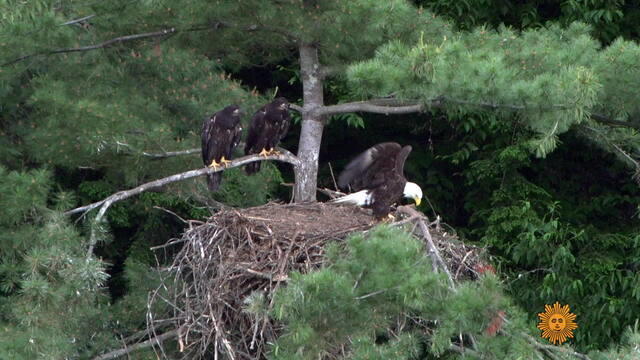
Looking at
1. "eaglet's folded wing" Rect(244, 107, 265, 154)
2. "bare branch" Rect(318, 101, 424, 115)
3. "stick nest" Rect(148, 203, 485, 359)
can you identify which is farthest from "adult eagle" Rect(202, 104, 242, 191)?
"stick nest" Rect(148, 203, 485, 359)

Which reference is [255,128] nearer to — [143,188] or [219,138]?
[219,138]

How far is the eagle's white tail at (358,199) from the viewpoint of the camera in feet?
26.3

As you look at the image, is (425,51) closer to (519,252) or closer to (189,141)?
(189,141)

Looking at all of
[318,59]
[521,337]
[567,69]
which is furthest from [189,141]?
[521,337]

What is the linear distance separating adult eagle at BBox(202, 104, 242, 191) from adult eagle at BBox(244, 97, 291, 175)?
0.46 ft

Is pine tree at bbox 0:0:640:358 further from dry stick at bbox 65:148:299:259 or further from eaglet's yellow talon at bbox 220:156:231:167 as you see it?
eaglet's yellow talon at bbox 220:156:231:167

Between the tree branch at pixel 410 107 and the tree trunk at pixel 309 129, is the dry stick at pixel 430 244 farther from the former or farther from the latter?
the tree trunk at pixel 309 129

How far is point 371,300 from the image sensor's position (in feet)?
18.7

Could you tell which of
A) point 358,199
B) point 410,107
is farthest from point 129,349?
point 410,107

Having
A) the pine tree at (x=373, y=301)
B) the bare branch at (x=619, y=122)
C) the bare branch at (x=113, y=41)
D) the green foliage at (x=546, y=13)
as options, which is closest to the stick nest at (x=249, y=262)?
the pine tree at (x=373, y=301)

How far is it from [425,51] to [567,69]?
2.44 feet

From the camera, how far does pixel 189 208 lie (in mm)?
10305

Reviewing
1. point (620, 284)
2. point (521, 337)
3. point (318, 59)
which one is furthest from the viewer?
point (620, 284)

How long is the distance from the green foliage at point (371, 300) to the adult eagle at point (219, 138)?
107 inches
